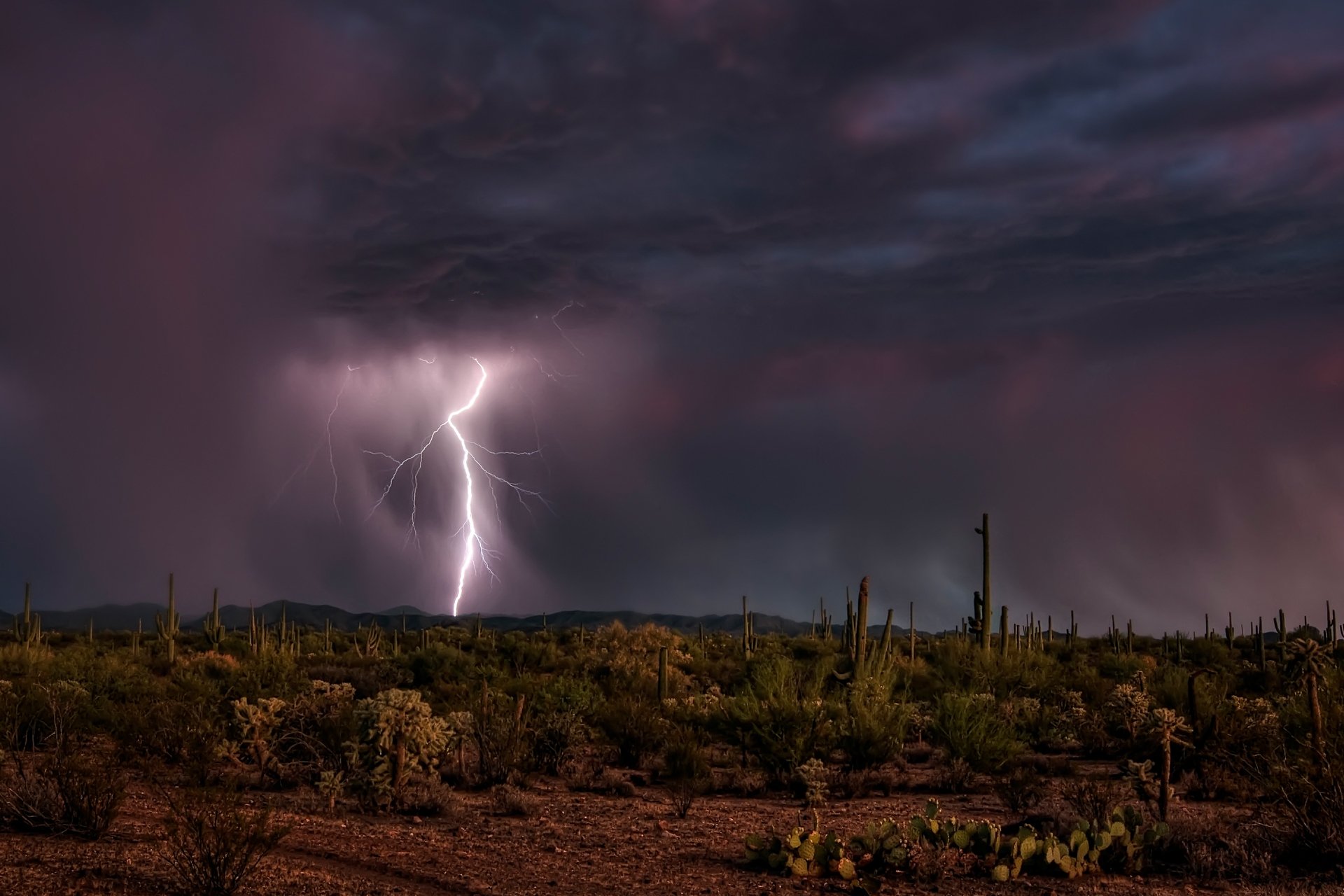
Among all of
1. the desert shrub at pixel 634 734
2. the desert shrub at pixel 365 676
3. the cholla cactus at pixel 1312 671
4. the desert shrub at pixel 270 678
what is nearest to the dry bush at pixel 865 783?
the desert shrub at pixel 634 734

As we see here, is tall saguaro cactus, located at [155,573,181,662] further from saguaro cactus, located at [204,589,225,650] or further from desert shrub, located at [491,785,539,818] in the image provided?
desert shrub, located at [491,785,539,818]

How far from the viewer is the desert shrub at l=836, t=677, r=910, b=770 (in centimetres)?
1928

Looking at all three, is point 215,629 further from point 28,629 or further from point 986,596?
point 986,596

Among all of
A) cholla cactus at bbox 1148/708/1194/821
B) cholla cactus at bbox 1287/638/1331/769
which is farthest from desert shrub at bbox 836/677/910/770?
cholla cactus at bbox 1287/638/1331/769

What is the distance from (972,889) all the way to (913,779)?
27.3 feet

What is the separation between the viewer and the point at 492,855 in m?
12.3

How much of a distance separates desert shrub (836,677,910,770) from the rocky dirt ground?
10.4 ft

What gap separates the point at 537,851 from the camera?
12.5 metres

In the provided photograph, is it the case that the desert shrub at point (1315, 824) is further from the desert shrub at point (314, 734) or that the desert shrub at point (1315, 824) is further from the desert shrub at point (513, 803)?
the desert shrub at point (314, 734)

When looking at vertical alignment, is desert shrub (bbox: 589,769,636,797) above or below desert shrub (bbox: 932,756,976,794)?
below

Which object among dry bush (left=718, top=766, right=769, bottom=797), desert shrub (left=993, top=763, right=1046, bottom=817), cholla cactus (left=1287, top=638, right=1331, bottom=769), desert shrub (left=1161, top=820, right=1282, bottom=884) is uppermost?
cholla cactus (left=1287, top=638, right=1331, bottom=769)

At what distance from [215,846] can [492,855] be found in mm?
3412

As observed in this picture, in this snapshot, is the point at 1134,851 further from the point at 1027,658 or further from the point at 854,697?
the point at 1027,658

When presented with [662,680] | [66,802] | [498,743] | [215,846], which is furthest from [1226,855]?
[662,680]
